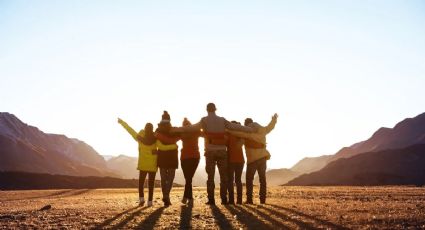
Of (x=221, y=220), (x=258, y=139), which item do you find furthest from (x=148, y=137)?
(x=221, y=220)

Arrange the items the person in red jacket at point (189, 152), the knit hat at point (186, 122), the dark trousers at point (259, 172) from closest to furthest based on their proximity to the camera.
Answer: the person in red jacket at point (189, 152) → the dark trousers at point (259, 172) → the knit hat at point (186, 122)

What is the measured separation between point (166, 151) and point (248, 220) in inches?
203

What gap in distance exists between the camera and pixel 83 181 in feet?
242

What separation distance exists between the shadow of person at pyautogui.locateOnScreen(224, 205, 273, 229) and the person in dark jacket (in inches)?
128

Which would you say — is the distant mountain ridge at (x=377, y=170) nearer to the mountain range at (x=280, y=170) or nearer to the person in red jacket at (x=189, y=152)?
the mountain range at (x=280, y=170)

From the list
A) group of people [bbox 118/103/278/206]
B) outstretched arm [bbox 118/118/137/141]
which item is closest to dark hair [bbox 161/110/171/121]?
group of people [bbox 118/103/278/206]

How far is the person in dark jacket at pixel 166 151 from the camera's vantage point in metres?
13.0

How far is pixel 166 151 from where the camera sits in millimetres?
13062

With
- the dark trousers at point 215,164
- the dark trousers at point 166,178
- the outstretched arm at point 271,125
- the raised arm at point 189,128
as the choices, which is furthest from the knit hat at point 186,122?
the outstretched arm at point 271,125

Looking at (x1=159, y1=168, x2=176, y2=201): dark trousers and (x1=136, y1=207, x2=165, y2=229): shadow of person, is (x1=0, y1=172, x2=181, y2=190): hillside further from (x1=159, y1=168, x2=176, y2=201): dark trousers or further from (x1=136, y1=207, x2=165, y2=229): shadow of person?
(x1=136, y1=207, x2=165, y2=229): shadow of person

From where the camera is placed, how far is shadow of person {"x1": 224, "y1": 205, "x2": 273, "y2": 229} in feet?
24.6

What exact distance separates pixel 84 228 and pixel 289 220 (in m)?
3.24

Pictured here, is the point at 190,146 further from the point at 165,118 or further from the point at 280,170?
the point at 280,170

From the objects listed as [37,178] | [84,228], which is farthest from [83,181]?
[84,228]
